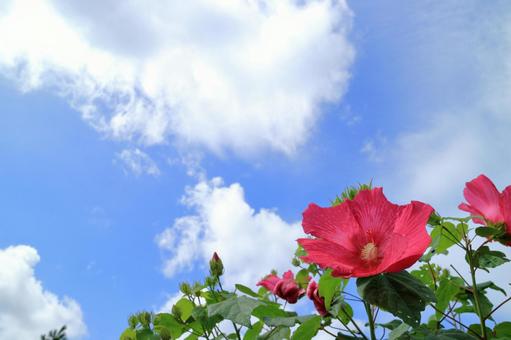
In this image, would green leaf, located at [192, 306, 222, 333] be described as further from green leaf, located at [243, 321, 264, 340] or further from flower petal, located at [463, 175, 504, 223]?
flower petal, located at [463, 175, 504, 223]

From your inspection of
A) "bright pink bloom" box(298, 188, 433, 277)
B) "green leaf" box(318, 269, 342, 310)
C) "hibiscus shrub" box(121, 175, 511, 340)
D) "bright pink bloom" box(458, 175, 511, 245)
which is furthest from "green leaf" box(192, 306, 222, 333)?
"bright pink bloom" box(458, 175, 511, 245)

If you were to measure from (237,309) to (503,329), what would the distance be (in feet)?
3.63

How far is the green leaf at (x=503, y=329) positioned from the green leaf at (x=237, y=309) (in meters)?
1.00

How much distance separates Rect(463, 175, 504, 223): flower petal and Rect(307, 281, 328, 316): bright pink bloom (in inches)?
26.0

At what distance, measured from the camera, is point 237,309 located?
70.2 inches

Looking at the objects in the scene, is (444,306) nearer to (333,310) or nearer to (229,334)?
(333,310)

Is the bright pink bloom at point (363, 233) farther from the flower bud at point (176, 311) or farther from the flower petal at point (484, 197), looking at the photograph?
the flower bud at point (176, 311)

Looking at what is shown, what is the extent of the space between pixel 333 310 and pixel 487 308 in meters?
0.71

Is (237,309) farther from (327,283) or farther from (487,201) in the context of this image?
(487,201)

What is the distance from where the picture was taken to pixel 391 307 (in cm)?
119

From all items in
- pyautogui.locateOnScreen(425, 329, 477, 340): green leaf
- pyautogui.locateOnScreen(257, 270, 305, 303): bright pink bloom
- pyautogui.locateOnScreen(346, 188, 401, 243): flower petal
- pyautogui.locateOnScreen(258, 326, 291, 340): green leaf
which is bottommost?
pyautogui.locateOnScreen(425, 329, 477, 340): green leaf

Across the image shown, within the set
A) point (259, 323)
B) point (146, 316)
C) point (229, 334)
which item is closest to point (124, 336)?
point (146, 316)

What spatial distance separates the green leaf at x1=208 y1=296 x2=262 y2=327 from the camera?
1716 mm

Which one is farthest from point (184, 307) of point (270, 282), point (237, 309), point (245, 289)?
point (237, 309)
